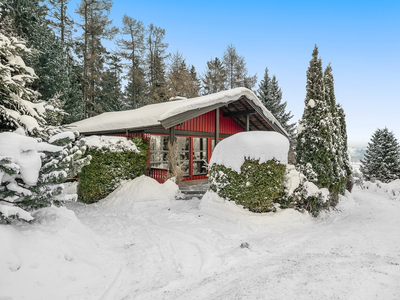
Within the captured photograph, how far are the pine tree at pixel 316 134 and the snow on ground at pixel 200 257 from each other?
2.01 metres

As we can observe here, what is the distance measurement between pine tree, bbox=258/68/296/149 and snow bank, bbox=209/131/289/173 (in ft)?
55.6

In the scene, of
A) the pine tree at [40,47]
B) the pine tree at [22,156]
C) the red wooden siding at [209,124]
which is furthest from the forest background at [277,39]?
the pine tree at [22,156]

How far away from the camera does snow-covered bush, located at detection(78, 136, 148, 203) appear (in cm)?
725

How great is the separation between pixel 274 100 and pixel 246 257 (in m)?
20.7

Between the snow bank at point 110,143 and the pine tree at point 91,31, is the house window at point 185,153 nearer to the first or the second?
the snow bank at point 110,143

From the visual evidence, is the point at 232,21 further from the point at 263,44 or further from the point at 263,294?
the point at 263,294

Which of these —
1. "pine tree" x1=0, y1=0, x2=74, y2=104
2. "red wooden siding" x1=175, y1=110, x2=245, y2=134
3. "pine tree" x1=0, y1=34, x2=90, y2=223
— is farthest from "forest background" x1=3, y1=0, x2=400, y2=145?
"pine tree" x1=0, y1=34, x2=90, y2=223

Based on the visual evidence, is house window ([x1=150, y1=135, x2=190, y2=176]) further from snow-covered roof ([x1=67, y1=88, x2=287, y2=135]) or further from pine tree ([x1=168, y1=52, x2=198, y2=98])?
pine tree ([x1=168, y1=52, x2=198, y2=98])

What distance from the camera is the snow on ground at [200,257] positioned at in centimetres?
259

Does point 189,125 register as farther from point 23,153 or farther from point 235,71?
point 235,71

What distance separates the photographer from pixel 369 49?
525 inches

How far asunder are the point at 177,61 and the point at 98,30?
329 inches

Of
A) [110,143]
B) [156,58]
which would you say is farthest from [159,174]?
[156,58]

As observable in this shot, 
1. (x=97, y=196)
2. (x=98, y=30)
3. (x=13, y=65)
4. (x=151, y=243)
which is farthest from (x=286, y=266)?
(x=98, y=30)
